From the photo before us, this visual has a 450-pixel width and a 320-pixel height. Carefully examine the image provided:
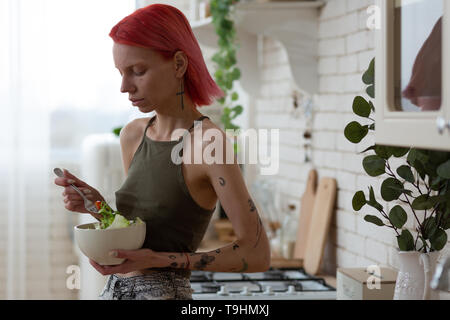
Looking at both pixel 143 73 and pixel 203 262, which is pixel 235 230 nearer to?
pixel 203 262

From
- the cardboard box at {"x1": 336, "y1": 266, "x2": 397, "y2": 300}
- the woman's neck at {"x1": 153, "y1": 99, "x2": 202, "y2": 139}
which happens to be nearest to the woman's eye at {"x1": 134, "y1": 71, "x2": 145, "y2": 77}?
the woman's neck at {"x1": 153, "y1": 99, "x2": 202, "y2": 139}

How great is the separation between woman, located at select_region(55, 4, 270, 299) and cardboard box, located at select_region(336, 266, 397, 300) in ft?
1.64

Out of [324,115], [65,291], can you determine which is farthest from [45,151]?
[324,115]

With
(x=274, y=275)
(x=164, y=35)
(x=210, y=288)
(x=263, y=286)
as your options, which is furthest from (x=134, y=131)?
(x=274, y=275)

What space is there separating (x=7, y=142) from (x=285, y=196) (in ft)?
4.66

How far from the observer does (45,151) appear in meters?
3.53

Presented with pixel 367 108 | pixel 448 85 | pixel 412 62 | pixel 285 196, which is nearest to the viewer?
pixel 448 85

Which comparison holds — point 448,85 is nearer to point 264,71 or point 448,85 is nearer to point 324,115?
point 324,115

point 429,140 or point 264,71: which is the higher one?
point 264,71

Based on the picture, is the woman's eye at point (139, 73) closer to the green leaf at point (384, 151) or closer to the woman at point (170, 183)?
the woman at point (170, 183)

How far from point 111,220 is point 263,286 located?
46.8 inches

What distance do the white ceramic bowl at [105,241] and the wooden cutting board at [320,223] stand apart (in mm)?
1387

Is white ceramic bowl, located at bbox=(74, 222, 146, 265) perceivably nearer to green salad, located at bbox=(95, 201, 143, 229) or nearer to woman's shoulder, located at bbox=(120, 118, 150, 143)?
green salad, located at bbox=(95, 201, 143, 229)

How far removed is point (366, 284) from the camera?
185 cm
